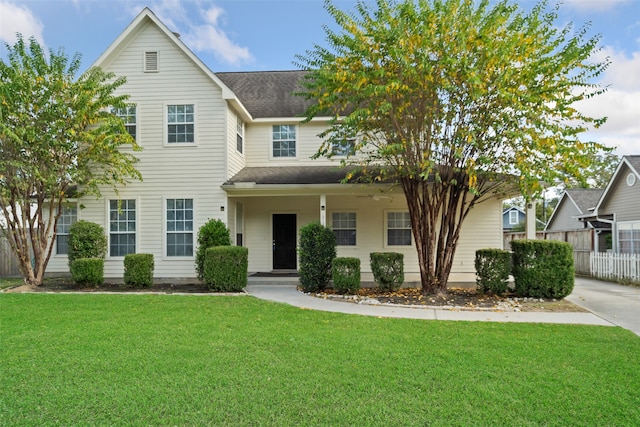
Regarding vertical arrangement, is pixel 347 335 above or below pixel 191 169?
below

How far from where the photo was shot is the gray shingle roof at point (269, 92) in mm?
13734

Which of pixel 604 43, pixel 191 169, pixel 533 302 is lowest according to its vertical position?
pixel 533 302

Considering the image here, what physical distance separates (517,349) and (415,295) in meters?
4.35

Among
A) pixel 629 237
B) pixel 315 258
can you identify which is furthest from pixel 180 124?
pixel 629 237

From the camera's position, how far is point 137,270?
34.6ft

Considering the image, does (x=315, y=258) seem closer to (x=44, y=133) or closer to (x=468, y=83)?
(x=468, y=83)

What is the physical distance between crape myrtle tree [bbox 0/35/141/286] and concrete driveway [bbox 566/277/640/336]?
39.0 feet

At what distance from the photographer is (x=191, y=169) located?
469 inches

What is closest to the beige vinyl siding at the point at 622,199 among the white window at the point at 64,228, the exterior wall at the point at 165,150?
the exterior wall at the point at 165,150

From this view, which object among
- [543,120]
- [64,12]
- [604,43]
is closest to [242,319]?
[543,120]

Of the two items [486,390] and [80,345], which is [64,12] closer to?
[80,345]

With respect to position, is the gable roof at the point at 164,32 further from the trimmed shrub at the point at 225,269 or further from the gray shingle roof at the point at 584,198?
the gray shingle roof at the point at 584,198

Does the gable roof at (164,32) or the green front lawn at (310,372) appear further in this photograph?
the gable roof at (164,32)

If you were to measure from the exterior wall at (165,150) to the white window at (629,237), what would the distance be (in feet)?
52.0
